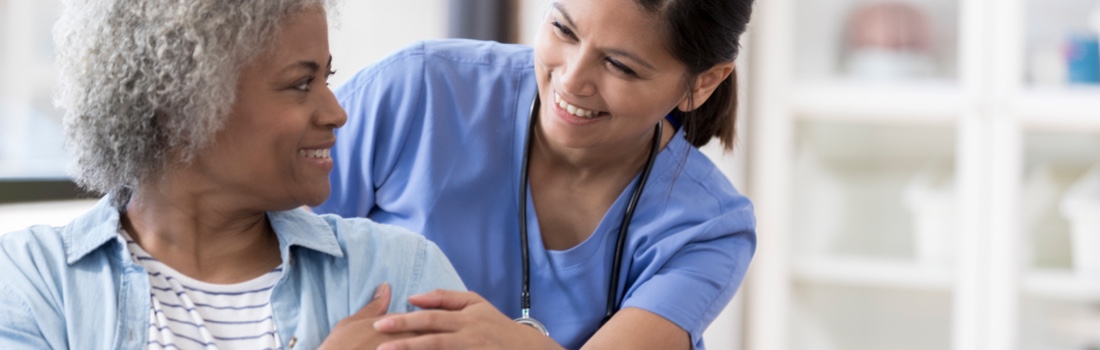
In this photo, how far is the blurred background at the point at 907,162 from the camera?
3.09 m

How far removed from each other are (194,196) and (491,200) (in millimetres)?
508

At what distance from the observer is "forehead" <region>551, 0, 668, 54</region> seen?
1.53 m

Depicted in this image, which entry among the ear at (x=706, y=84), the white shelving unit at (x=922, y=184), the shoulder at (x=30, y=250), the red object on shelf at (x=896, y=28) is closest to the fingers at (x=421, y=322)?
the shoulder at (x=30, y=250)

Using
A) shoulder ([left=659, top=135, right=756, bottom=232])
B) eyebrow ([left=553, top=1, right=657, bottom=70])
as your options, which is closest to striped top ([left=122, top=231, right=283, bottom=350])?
eyebrow ([left=553, top=1, right=657, bottom=70])

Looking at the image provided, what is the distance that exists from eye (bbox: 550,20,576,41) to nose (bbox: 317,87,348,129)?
37 centimetres

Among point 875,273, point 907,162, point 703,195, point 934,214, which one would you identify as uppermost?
point 703,195

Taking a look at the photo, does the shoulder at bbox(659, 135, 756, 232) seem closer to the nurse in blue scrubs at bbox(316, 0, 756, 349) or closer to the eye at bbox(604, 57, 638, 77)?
the nurse in blue scrubs at bbox(316, 0, 756, 349)

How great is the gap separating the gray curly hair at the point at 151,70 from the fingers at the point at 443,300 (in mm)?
274

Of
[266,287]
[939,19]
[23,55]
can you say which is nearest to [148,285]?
[266,287]

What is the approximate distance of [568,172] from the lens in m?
1.79

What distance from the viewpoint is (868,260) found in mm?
3375

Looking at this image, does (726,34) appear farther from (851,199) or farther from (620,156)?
(851,199)

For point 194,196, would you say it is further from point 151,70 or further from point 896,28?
point 896,28

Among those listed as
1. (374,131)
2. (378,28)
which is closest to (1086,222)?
(378,28)
